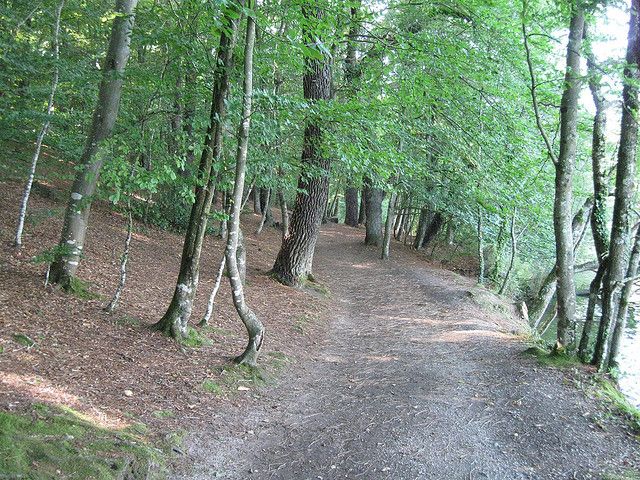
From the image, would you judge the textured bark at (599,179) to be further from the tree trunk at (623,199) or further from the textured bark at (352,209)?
the textured bark at (352,209)

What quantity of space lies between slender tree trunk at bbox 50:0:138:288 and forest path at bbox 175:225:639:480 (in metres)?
3.46

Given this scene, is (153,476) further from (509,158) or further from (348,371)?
(509,158)

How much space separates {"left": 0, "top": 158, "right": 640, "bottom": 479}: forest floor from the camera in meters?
4.29

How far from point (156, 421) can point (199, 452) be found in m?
0.54

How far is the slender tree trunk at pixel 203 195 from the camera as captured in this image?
5.70 meters

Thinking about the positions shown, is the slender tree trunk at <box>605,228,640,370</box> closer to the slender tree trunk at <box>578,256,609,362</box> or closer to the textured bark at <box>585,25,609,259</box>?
the slender tree trunk at <box>578,256,609,362</box>

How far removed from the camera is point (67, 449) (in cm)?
324

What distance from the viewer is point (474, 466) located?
4422 millimetres

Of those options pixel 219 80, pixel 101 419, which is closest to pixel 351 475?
pixel 101 419

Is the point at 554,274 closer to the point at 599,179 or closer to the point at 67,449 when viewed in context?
the point at 599,179

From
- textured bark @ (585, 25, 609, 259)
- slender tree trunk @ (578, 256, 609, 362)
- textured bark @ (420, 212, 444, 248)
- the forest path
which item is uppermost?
textured bark @ (585, 25, 609, 259)

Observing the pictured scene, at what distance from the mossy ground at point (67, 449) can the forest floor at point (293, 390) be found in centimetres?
5

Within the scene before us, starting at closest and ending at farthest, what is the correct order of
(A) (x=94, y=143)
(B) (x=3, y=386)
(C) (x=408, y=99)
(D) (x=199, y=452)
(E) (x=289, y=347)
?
(B) (x=3, y=386) → (D) (x=199, y=452) → (A) (x=94, y=143) → (E) (x=289, y=347) → (C) (x=408, y=99)

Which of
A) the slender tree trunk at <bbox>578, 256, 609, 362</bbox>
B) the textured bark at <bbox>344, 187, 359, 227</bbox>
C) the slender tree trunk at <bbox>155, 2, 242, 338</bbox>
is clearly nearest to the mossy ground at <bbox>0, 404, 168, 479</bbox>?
the slender tree trunk at <bbox>155, 2, 242, 338</bbox>
